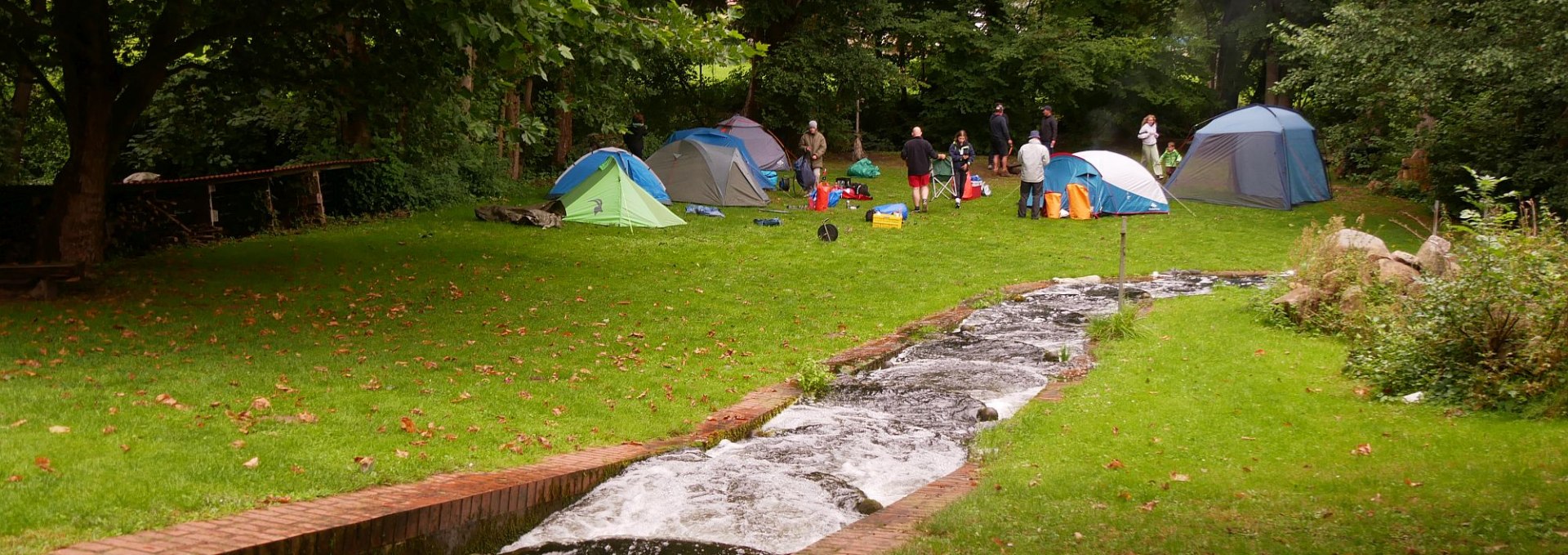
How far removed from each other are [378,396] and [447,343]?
2046 mm

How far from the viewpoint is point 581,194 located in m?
19.9

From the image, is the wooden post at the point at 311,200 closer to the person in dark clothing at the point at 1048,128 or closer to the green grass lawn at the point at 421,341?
the green grass lawn at the point at 421,341

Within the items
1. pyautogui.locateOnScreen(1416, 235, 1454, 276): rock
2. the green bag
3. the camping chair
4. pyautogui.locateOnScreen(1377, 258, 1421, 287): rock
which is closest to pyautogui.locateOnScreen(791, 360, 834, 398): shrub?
pyautogui.locateOnScreen(1377, 258, 1421, 287): rock

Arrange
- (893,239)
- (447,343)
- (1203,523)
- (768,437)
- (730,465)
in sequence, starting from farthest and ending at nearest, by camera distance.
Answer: (893,239)
(447,343)
(768,437)
(730,465)
(1203,523)

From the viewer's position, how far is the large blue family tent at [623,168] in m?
21.8

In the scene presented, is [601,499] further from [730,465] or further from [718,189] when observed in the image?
[718,189]

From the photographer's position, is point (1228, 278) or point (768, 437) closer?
point (768, 437)

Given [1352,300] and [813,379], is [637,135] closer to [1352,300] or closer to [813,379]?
[813,379]

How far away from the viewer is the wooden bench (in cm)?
1065

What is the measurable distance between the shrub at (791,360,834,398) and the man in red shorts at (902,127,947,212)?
11586mm

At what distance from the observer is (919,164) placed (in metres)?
21.3

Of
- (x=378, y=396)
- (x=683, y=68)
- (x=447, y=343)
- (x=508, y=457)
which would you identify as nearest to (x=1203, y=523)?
(x=508, y=457)

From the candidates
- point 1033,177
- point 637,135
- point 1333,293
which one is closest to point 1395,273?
point 1333,293

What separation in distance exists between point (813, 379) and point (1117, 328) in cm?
379
